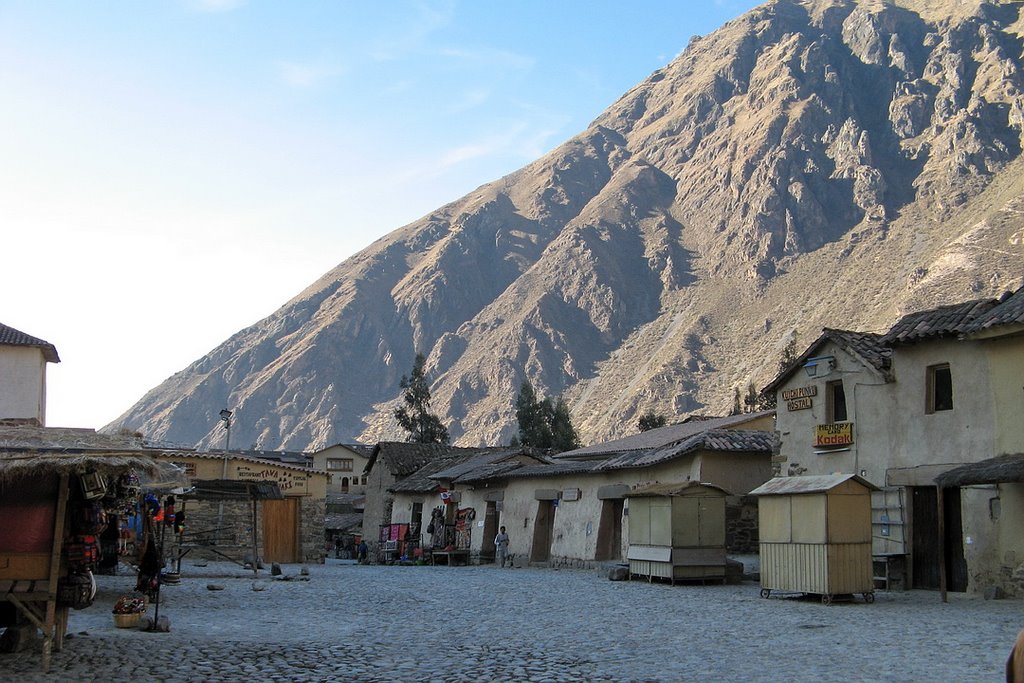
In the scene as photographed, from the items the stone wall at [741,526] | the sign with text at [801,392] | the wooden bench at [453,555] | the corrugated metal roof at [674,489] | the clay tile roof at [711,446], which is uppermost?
the sign with text at [801,392]

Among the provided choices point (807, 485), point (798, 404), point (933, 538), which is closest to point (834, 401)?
point (798, 404)

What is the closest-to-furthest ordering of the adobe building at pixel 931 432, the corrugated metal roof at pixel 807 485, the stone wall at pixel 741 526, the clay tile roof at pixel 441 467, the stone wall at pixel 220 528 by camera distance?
the corrugated metal roof at pixel 807 485 < the adobe building at pixel 931 432 < the stone wall at pixel 741 526 < the stone wall at pixel 220 528 < the clay tile roof at pixel 441 467

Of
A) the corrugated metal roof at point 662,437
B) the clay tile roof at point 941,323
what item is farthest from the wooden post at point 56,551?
the corrugated metal roof at point 662,437

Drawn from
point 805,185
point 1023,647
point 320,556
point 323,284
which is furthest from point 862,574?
point 323,284

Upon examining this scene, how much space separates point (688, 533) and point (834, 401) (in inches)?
Answer: 192

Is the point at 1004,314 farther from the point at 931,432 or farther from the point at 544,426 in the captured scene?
the point at 544,426

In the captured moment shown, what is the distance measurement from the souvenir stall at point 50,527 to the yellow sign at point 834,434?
55.6ft

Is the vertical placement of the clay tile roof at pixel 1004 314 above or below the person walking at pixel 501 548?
above

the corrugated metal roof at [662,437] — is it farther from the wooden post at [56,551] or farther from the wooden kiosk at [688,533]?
the wooden post at [56,551]

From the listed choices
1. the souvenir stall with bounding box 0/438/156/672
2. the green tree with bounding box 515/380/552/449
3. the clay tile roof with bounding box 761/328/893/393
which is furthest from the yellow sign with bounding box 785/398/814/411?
the green tree with bounding box 515/380/552/449

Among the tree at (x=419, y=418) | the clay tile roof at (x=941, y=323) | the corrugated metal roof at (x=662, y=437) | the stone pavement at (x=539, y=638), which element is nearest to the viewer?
the stone pavement at (x=539, y=638)

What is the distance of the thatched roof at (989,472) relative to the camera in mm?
18297

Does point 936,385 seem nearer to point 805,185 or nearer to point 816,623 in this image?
point 816,623

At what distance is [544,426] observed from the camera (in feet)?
240
